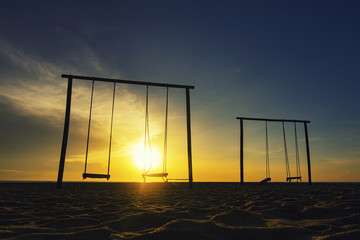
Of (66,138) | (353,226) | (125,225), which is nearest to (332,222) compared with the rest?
(353,226)

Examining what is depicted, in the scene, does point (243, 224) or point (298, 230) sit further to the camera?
point (243, 224)

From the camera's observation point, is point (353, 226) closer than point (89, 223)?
Yes

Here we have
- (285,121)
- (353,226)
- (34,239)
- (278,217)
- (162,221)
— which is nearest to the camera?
(34,239)

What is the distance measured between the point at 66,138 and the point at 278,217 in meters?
6.35

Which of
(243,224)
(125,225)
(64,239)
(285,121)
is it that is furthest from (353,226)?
(285,121)

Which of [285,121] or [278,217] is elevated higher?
[285,121]

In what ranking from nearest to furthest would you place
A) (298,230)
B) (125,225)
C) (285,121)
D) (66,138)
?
(298,230) < (125,225) < (66,138) < (285,121)

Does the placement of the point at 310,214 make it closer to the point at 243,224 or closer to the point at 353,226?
the point at 353,226

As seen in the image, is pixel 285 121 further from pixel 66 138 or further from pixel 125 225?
pixel 125 225

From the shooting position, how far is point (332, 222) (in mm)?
2168

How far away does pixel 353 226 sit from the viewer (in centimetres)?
200

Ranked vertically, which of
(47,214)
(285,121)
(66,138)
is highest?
(285,121)

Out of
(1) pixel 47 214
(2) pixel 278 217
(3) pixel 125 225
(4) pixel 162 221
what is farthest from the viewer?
(1) pixel 47 214

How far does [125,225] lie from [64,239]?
552 mm
